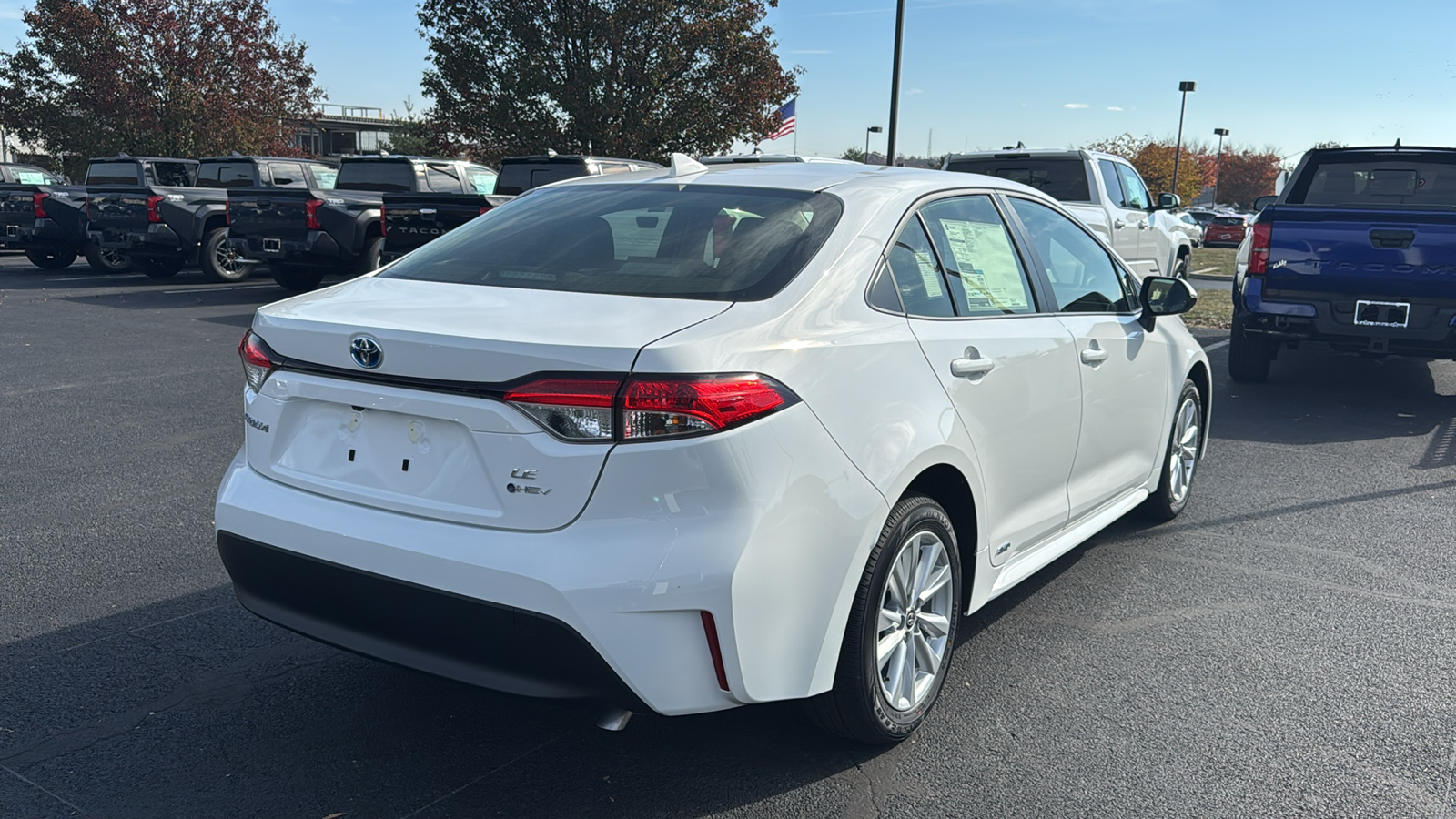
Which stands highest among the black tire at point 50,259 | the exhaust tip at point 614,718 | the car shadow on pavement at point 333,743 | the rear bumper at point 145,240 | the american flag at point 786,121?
the american flag at point 786,121

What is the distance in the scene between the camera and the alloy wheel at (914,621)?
3174 mm

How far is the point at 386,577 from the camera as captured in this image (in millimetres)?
2756

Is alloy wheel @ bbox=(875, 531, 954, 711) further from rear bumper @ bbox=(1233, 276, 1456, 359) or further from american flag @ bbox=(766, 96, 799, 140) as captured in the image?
american flag @ bbox=(766, 96, 799, 140)

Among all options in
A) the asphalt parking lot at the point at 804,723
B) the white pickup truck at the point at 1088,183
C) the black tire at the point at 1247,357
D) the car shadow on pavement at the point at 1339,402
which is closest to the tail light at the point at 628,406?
the asphalt parking lot at the point at 804,723

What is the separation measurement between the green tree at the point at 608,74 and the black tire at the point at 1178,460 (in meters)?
21.9

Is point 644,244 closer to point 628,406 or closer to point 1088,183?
point 628,406

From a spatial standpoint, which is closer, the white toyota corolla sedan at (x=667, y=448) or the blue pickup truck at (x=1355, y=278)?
the white toyota corolla sedan at (x=667, y=448)

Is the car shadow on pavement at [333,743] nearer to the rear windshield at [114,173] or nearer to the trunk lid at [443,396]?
the trunk lid at [443,396]

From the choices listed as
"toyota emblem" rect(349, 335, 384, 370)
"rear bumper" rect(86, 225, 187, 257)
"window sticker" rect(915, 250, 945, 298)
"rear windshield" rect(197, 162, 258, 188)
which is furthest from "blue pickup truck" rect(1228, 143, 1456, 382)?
"rear bumper" rect(86, 225, 187, 257)

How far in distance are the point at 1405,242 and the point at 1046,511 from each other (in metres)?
5.62

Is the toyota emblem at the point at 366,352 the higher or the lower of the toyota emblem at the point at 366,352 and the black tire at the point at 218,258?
the higher

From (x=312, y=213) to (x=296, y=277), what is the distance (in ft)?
6.49

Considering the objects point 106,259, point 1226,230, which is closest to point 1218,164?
point 1226,230

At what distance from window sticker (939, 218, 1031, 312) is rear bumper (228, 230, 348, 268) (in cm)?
1219
